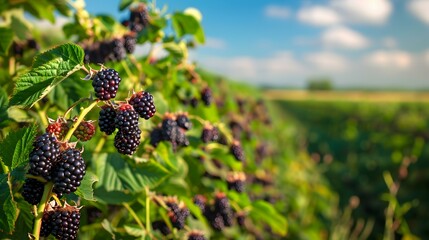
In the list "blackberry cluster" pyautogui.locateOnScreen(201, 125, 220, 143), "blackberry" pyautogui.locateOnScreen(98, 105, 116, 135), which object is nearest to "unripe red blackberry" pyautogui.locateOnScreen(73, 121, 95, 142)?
"blackberry" pyautogui.locateOnScreen(98, 105, 116, 135)

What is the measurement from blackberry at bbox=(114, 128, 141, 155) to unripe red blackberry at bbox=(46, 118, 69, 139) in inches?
6.0

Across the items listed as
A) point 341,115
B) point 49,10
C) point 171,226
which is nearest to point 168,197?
point 171,226

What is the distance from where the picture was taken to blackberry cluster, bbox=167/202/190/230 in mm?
2045

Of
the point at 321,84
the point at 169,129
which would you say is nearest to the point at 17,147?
the point at 169,129

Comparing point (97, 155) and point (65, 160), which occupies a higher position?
point (65, 160)

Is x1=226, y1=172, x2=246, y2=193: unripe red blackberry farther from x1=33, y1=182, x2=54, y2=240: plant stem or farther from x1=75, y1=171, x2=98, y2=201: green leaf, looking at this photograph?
x1=33, y1=182, x2=54, y2=240: plant stem

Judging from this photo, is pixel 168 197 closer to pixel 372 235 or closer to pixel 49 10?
pixel 49 10

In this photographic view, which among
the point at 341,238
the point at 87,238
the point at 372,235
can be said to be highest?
the point at 87,238

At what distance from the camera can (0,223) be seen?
1.28 meters

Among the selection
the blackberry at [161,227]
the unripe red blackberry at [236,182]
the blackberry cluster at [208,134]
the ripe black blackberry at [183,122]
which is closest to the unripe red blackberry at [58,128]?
the ripe black blackberry at [183,122]

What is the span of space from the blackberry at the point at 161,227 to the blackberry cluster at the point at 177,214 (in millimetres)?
63

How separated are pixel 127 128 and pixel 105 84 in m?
0.14

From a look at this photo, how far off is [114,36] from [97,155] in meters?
0.70

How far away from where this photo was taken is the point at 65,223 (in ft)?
4.14
